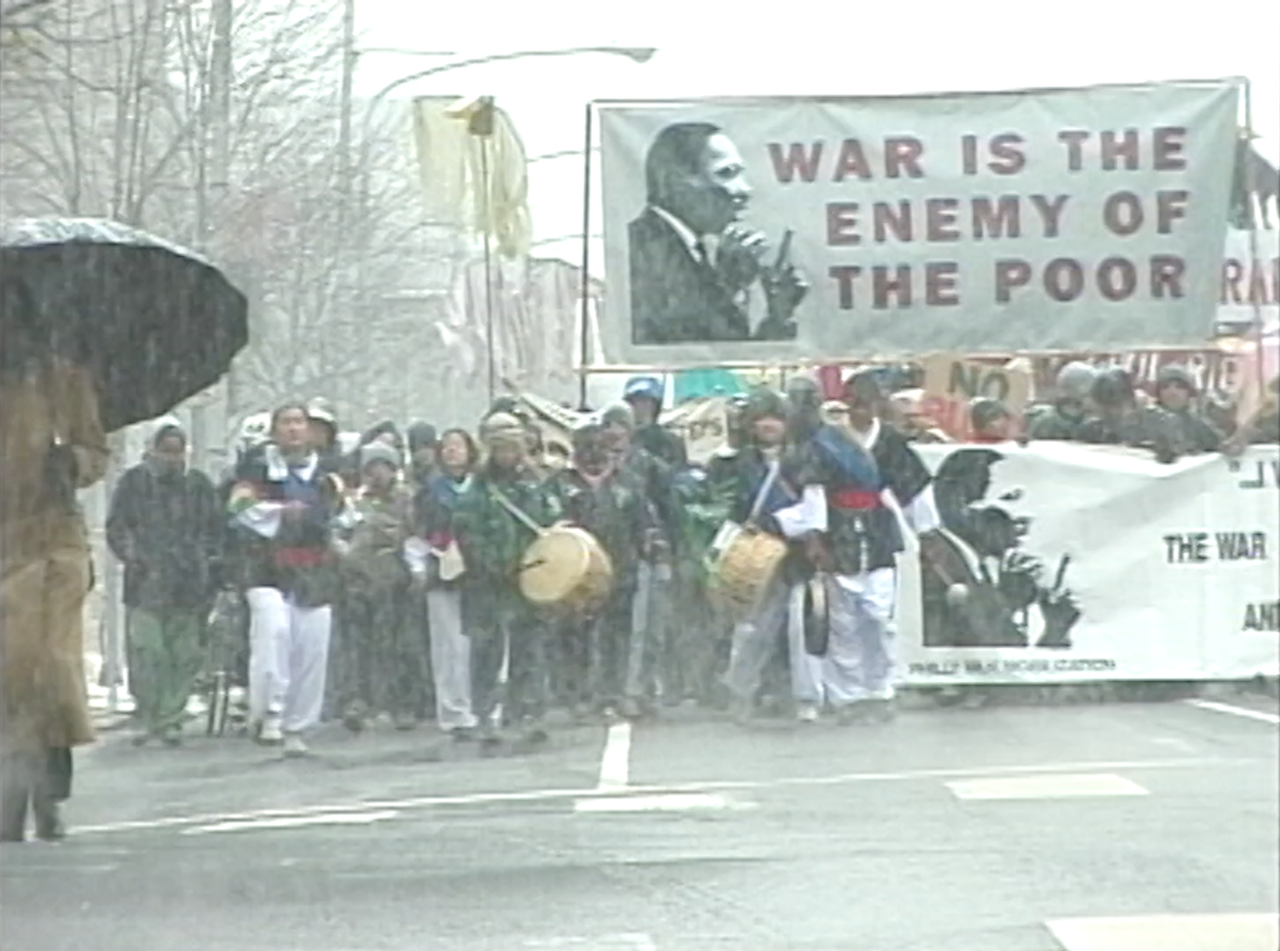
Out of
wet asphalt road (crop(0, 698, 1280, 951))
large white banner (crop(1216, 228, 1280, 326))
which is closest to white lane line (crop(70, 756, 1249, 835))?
wet asphalt road (crop(0, 698, 1280, 951))

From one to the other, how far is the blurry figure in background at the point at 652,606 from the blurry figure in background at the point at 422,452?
566 millimetres

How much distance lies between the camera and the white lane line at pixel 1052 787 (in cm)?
829

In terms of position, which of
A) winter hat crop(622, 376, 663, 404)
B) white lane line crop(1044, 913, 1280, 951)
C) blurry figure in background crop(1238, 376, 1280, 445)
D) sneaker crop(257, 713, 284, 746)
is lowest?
white lane line crop(1044, 913, 1280, 951)

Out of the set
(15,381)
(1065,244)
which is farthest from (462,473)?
(1065,244)

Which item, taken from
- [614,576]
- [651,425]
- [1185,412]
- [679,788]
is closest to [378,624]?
[614,576]

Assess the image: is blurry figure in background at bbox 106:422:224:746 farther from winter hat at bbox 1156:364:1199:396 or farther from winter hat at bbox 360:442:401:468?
winter hat at bbox 1156:364:1199:396

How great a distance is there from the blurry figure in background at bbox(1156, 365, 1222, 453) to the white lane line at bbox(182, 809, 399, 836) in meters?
2.44

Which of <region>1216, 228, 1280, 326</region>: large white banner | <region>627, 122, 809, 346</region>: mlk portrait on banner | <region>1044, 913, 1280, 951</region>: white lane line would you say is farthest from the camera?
<region>627, 122, 809, 346</region>: mlk portrait on banner

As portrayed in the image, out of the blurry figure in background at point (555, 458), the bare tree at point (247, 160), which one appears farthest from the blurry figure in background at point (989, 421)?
the bare tree at point (247, 160)

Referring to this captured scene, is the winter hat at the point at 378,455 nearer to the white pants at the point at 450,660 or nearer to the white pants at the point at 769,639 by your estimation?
the white pants at the point at 450,660

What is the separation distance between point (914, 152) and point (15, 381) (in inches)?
101

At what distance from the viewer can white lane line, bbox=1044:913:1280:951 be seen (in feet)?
Result: 22.5

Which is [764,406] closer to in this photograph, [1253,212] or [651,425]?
[651,425]

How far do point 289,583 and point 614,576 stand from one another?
1.04 metres
